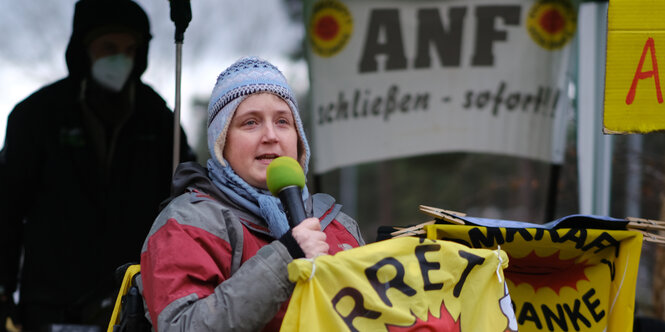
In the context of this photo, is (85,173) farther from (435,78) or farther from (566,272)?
(566,272)

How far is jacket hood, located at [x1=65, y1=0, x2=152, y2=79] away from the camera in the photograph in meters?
3.88

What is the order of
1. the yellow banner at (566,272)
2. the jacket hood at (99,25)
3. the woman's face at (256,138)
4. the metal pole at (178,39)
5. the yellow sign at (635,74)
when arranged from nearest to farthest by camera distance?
the woman's face at (256,138) < the yellow banner at (566,272) < the yellow sign at (635,74) < the metal pole at (178,39) < the jacket hood at (99,25)

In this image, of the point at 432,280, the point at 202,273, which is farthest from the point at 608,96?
the point at 202,273

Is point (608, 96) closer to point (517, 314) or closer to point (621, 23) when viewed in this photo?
point (621, 23)

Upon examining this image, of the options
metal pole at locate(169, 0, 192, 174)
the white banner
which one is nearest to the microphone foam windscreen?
metal pole at locate(169, 0, 192, 174)

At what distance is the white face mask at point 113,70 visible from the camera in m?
3.95

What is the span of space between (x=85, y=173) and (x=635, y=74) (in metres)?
2.87

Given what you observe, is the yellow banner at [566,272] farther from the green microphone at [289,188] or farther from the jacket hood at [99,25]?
the jacket hood at [99,25]

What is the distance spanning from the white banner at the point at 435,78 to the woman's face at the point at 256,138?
2.77 meters

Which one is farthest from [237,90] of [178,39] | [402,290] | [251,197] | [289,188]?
[178,39]

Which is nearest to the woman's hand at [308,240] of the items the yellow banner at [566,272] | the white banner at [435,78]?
the yellow banner at [566,272]

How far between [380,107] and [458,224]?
8.70 ft

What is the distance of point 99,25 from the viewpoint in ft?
12.7

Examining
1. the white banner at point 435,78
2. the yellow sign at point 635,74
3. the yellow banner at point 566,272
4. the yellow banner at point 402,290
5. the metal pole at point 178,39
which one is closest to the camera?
the yellow banner at point 402,290
